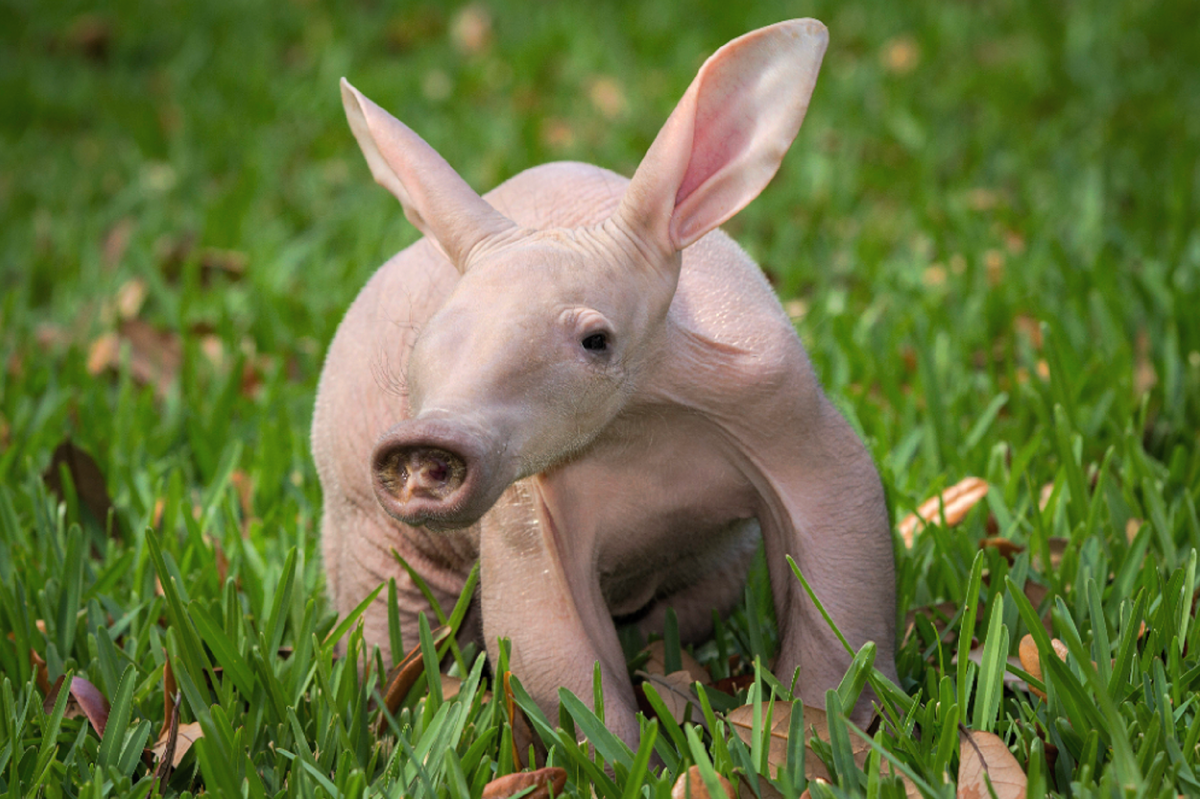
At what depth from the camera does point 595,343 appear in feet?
6.21

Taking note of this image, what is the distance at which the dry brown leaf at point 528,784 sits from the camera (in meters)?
2.03

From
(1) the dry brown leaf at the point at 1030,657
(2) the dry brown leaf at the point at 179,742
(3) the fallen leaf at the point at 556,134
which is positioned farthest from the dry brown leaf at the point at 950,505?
(3) the fallen leaf at the point at 556,134

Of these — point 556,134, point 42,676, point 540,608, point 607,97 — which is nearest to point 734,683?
point 540,608

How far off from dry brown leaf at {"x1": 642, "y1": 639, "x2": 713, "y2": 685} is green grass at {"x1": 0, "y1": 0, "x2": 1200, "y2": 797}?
3.5 inches

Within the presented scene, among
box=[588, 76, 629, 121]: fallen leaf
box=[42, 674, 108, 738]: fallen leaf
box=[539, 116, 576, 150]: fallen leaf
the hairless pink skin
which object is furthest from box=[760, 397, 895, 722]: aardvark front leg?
box=[588, 76, 629, 121]: fallen leaf

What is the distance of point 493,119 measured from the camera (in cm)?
595

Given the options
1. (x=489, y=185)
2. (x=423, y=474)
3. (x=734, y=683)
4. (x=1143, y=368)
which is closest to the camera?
(x=423, y=474)

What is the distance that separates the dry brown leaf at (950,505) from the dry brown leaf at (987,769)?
2.83 ft

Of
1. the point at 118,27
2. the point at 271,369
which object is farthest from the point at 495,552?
the point at 118,27

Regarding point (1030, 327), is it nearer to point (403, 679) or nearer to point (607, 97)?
point (403, 679)

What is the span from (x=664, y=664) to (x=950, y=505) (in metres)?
0.80

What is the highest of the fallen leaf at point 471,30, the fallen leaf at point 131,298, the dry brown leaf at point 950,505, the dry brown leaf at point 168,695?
the fallen leaf at point 471,30

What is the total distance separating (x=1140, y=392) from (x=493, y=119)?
345cm

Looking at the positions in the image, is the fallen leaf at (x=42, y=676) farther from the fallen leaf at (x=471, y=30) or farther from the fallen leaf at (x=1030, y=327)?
the fallen leaf at (x=471, y=30)
